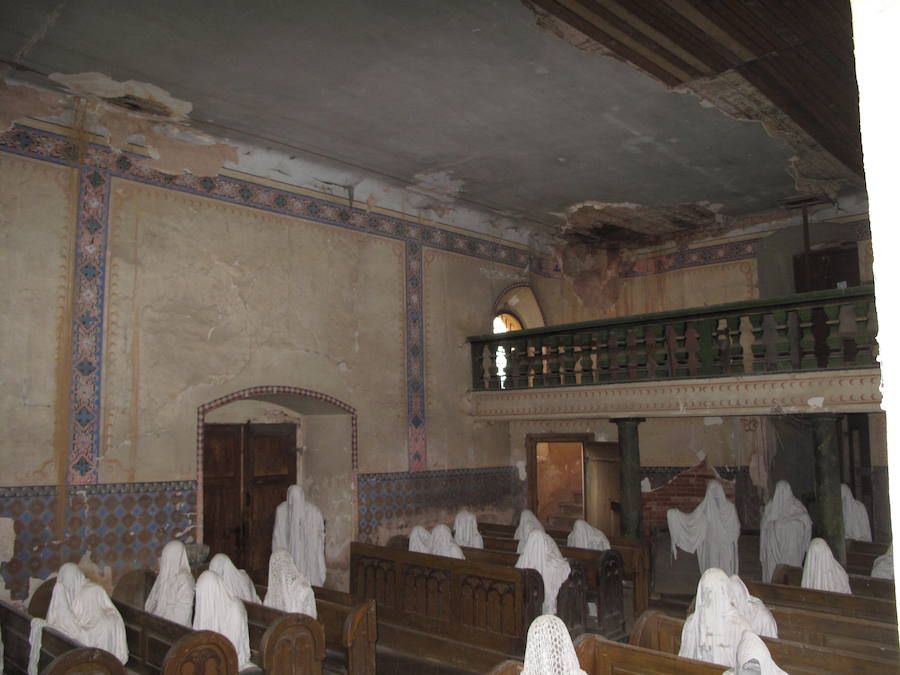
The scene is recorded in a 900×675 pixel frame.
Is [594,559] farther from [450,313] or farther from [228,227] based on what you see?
[228,227]

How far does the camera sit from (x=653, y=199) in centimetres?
1262

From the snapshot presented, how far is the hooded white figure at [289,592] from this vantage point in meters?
7.13

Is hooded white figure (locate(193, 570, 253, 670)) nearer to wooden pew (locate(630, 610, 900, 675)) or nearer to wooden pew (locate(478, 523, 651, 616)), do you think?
wooden pew (locate(630, 610, 900, 675))

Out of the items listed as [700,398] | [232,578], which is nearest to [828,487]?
[700,398]

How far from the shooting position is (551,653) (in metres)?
4.07

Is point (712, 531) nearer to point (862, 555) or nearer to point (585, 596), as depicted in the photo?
point (862, 555)

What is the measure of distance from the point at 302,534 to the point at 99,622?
13.4 ft

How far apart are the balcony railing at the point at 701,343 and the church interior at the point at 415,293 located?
6cm

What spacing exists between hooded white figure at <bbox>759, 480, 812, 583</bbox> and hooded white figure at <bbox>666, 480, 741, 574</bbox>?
1.29 feet

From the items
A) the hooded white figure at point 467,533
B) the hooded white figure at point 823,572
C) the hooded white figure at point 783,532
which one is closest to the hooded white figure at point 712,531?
the hooded white figure at point 783,532

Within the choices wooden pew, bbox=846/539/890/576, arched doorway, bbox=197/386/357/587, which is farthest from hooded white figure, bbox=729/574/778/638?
arched doorway, bbox=197/386/357/587

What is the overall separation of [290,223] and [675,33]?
5.88 m

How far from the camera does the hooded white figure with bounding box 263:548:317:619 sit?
7129 millimetres

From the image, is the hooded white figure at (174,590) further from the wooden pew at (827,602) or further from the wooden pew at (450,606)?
the wooden pew at (827,602)
